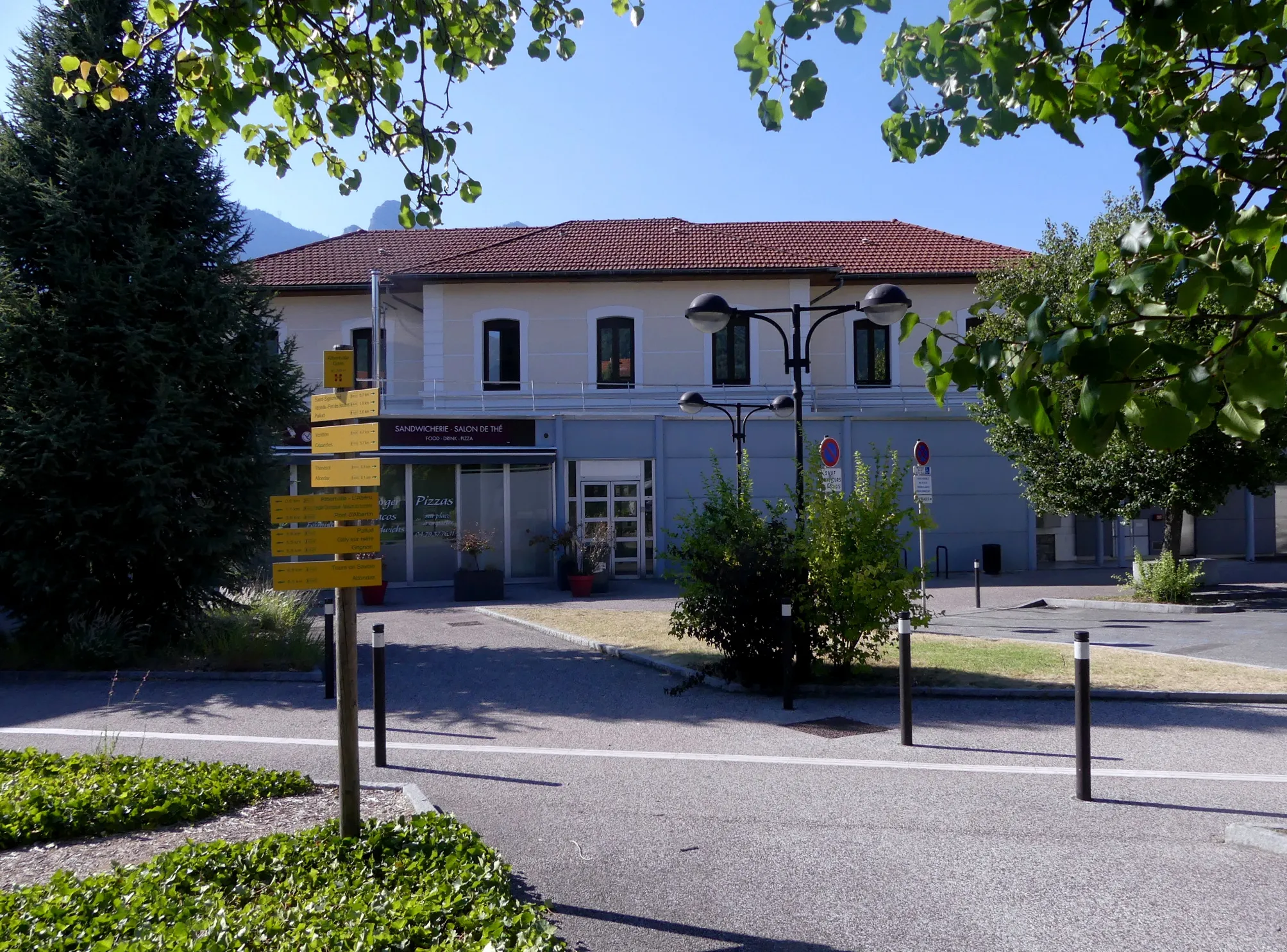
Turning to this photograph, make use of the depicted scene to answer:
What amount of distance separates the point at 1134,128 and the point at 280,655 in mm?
11834

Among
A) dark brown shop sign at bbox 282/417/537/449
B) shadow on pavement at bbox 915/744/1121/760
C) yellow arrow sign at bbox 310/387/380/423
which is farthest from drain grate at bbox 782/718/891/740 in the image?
dark brown shop sign at bbox 282/417/537/449

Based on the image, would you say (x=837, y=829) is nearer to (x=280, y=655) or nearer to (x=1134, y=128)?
(x=1134, y=128)

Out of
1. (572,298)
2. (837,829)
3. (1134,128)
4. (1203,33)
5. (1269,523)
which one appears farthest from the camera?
(1269,523)

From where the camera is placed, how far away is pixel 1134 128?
3.54m

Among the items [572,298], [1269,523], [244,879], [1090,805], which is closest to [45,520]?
[244,879]

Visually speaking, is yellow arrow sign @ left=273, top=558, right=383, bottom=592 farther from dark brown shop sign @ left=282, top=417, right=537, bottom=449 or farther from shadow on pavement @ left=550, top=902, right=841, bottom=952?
dark brown shop sign @ left=282, top=417, right=537, bottom=449

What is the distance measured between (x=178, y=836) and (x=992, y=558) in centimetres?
2415

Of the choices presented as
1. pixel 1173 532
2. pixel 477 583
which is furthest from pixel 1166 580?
pixel 477 583

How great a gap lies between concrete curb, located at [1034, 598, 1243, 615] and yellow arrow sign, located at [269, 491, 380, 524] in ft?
56.2

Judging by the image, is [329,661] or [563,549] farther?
[563,549]

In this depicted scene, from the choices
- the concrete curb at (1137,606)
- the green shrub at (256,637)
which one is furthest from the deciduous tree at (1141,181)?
the concrete curb at (1137,606)

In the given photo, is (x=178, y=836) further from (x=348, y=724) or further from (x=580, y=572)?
(x=580, y=572)

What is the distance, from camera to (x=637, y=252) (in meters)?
28.8

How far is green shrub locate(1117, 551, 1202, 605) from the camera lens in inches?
774
